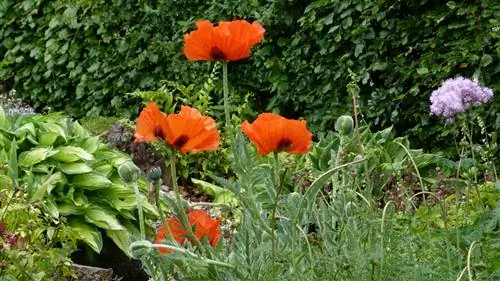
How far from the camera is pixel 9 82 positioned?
1006cm

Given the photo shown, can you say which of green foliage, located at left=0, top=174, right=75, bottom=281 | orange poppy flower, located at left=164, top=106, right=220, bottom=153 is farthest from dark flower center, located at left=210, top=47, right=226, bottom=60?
green foliage, located at left=0, top=174, right=75, bottom=281

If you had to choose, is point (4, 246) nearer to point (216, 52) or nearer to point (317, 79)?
point (216, 52)

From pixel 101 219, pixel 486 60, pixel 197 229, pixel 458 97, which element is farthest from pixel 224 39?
pixel 486 60

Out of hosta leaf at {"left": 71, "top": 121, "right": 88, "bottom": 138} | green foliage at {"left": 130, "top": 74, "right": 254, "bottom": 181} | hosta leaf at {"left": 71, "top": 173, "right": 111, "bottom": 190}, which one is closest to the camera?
hosta leaf at {"left": 71, "top": 173, "right": 111, "bottom": 190}

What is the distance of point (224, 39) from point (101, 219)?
2.42 meters

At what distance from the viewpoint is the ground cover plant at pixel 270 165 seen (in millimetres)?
2207

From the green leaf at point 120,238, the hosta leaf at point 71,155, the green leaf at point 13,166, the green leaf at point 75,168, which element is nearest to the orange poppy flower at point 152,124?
the green leaf at point 13,166

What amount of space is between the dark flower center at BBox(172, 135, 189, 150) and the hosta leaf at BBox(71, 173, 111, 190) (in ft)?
8.33

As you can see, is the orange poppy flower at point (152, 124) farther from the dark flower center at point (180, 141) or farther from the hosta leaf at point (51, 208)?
the hosta leaf at point (51, 208)

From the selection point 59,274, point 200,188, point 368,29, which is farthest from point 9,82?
point 59,274

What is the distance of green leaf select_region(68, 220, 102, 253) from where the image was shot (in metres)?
4.30

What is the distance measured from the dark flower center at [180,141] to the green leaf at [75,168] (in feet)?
8.44

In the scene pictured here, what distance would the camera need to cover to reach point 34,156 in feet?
15.3

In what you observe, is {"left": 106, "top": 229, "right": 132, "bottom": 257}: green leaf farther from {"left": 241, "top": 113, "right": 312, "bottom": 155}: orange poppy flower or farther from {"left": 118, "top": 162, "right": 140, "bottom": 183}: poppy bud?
{"left": 241, "top": 113, "right": 312, "bottom": 155}: orange poppy flower
